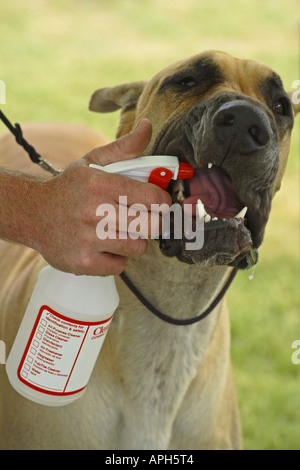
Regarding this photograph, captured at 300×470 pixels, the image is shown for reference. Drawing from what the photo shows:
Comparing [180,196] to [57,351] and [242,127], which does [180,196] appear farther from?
[57,351]

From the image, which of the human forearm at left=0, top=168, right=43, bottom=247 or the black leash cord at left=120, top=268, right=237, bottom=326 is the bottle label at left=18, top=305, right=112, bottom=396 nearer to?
the human forearm at left=0, top=168, right=43, bottom=247

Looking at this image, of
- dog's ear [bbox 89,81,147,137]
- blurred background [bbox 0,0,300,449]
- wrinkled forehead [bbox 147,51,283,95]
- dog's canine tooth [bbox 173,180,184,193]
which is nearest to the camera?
dog's canine tooth [bbox 173,180,184,193]

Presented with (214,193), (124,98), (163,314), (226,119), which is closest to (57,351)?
(163,314)

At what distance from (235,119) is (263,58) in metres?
9.91

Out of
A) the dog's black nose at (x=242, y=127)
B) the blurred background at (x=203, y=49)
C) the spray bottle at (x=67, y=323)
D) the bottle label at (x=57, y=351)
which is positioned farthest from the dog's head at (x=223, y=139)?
the blurred background at (x=203, y=49)

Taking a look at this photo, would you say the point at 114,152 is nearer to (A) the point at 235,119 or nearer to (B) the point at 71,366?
(A) the point at 235,119

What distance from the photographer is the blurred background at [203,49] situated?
4414 millimetres

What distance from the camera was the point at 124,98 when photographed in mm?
2779

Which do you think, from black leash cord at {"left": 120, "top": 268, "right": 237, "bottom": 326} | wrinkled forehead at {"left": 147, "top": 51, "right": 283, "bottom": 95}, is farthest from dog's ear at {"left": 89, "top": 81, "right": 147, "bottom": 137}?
black leash cord at {"left": 120, "top": 268, "right": 237, "bottom": 326}

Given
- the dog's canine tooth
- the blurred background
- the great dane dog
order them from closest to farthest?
the dog's canine tooth, the great dane dog, the blurred background

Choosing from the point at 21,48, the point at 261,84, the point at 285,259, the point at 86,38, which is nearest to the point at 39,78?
the point at 21,48

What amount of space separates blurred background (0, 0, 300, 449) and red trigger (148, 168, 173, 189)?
7.64 ft

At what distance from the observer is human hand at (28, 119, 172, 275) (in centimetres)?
183

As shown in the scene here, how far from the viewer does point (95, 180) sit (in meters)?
1.82
